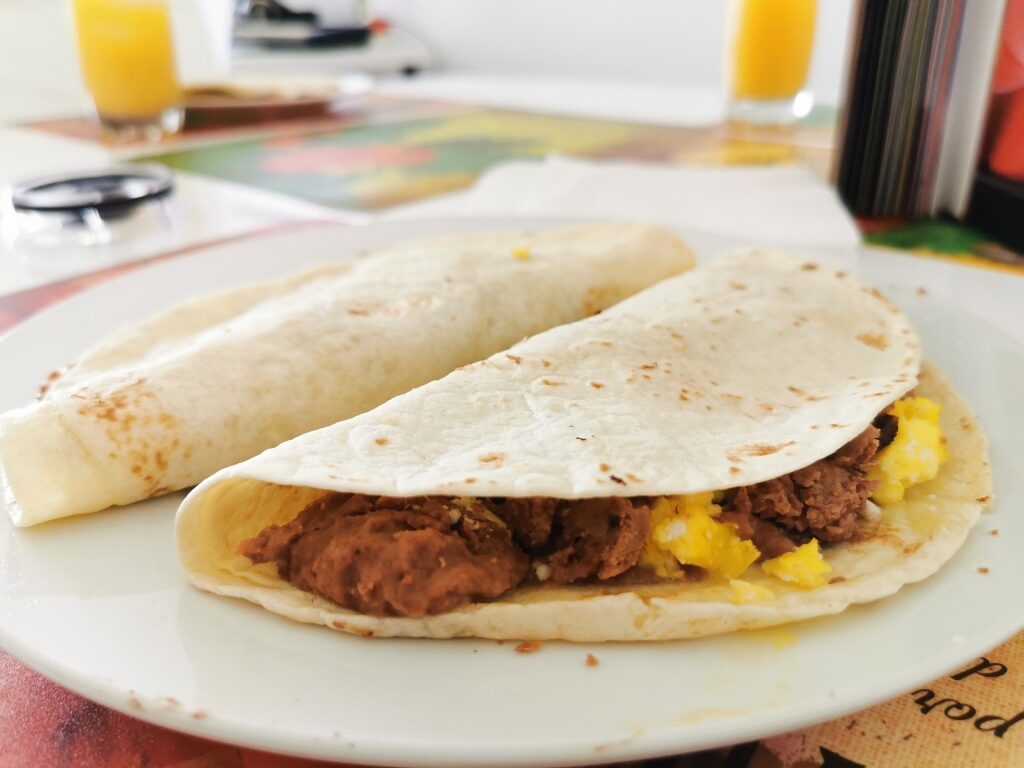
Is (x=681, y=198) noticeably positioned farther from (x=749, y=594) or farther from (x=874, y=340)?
(x=749, y=594)

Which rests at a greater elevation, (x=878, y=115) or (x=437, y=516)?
(x=878, y=115)

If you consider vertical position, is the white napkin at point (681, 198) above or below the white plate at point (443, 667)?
above

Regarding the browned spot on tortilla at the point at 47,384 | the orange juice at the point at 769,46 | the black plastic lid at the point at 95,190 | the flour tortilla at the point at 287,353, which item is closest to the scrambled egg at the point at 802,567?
the flour tortilla at the point at 287,353

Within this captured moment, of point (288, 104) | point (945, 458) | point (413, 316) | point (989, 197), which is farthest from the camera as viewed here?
point (288, 104)

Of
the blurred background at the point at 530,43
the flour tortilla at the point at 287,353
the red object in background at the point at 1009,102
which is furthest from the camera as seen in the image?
the blurred background at the point at 530,43

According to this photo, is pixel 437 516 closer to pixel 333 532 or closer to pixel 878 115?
pixel 333 532

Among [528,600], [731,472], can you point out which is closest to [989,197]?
[731,472]

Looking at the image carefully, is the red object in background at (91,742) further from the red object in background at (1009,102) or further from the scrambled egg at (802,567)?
the red object in background at (1009,102)
